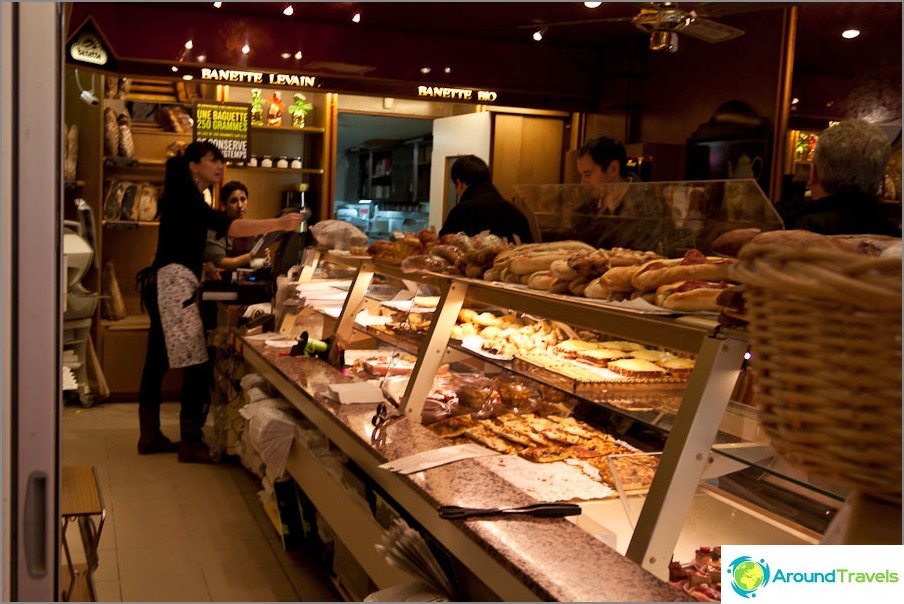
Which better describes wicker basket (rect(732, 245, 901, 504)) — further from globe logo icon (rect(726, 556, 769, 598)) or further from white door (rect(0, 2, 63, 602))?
white door (rect(0, 2, 63, 602))

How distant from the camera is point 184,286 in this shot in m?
5.59

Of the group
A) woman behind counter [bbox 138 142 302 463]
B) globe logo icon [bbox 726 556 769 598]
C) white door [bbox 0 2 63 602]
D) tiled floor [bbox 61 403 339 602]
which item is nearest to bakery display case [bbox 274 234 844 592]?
globe logo icon [bbox 726 556 769 598]

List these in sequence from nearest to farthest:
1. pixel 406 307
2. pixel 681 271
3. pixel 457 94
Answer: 1. pixel 681 271
2. pixel 406 307
3. pixel 457 94

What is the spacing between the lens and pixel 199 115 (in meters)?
7.45

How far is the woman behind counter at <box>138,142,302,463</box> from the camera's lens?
217 inches

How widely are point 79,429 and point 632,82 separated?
18.6 feet

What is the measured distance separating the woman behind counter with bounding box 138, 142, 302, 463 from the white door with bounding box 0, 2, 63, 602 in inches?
166

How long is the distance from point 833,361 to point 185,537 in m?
4.11

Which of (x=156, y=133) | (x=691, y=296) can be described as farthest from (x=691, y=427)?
(x=156, y=133)

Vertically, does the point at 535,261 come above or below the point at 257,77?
below

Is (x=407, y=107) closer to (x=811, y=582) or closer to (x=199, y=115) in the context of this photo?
(x=199, y=115)

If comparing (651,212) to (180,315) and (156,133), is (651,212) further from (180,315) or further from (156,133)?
(156,133)

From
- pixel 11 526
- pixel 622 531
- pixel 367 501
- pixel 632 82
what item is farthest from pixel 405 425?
pixel 632 82

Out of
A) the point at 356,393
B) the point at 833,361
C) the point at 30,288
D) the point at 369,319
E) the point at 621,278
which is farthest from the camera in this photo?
the point at 369,319
